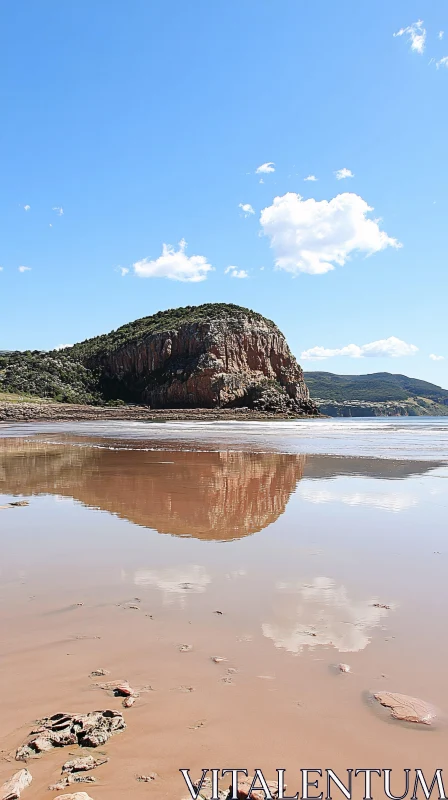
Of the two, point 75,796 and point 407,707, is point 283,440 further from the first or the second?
point 75,796

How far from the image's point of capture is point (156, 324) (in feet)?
332

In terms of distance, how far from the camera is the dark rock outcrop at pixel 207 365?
8050 cm

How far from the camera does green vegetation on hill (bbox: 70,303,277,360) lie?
92500 millimetres

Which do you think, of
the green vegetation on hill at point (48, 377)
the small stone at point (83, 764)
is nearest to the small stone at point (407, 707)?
the small stone at point (83, 764)

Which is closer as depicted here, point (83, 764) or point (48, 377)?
point (83, 764)

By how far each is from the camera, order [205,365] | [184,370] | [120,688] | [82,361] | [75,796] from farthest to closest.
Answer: [82,361]
[184,370]
[205,365]
[120,688]
[75,796]

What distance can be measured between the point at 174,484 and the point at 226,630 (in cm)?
774

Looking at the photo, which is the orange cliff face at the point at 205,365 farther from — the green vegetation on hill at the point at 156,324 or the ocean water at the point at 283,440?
the ocean water at the point at 283,440

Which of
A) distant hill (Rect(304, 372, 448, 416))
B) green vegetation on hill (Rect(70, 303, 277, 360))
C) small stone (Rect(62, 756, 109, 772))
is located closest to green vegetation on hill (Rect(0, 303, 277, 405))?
green vegetation on hill (Rect(70, 303, 277, 360))

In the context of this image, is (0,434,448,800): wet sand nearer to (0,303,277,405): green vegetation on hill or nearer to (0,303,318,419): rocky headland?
(0,303,318,419): rocky headland

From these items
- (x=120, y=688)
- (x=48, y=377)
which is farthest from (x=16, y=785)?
(x=48, y=377)

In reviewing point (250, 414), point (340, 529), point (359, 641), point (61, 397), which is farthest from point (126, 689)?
point (61, 397)

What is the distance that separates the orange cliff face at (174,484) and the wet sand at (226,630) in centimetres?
10

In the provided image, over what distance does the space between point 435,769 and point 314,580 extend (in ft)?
8.80
